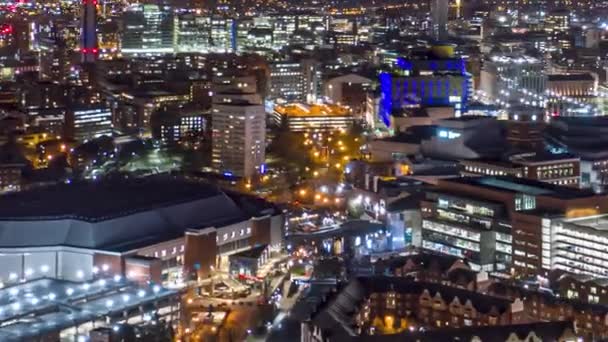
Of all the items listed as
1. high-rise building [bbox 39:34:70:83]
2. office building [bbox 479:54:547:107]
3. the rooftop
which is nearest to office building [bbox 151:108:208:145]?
high-rise building [bbox 39:34:70:83]

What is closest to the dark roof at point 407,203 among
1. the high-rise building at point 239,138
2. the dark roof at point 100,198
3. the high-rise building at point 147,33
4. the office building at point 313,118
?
the dark roof at point 100,198

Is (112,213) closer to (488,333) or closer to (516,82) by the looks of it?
(488,333)

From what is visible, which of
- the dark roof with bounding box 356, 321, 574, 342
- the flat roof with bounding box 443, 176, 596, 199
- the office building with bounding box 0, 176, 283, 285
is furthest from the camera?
the flat roof with bounding box 443, 176, 596, 199

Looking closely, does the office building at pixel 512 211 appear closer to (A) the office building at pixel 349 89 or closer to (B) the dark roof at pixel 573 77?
(A) the office building at pixel 349 89

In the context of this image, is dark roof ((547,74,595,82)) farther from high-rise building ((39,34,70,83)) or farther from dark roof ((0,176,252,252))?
dark roof ((0,176,252,252))

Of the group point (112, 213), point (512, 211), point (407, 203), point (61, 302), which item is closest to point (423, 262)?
point (512, 211)
